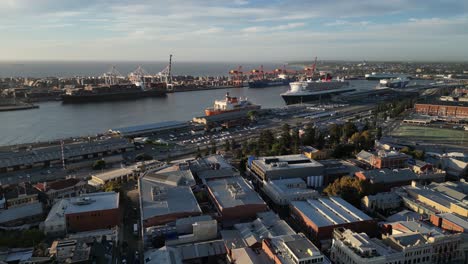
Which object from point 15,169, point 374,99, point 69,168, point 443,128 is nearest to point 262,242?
point 69,168

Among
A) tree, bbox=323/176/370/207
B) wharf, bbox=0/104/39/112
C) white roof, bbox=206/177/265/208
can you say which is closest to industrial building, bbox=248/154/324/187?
white roof, bbox=206/177/265/208

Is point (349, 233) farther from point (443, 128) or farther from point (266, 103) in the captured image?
point (266, 103)

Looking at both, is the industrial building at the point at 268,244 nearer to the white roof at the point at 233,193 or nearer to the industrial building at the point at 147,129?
the white roof at the point at 233,193

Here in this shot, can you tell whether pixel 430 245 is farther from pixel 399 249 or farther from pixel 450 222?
pixel 450 222

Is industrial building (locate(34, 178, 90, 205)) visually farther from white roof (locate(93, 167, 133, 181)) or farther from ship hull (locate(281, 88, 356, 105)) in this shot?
ship hull (locate(281, 88, 356, 105))

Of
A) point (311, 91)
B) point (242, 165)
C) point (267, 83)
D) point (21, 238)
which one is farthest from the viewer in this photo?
point (267, 83)

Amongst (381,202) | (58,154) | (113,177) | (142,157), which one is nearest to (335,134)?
(381,202)

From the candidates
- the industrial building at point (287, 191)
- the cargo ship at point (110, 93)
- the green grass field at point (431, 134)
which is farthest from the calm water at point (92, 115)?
the green grass field at point (431, 134)

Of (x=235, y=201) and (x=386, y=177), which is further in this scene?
(x=386, y=177)
